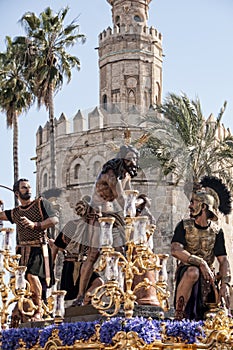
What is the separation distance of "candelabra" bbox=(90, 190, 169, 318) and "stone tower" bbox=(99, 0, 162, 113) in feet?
135

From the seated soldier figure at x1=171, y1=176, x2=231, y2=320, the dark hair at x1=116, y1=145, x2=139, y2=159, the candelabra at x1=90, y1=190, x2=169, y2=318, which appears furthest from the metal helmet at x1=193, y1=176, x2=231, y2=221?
the candelabra at x1=90, y1=190, x2=169, y2=318

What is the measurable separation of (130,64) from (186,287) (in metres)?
41.7

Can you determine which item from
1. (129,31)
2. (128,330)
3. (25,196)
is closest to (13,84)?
(129,31)

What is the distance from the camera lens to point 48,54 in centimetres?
3838

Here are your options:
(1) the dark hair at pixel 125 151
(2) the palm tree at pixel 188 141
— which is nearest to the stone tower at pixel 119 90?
(2) the palm tree at pixel 188 141

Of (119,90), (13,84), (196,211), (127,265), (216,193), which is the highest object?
(119,90)

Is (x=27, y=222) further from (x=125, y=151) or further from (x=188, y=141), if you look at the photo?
(x=188, y=141)

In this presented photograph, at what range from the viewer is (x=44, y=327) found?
10961 millimetres

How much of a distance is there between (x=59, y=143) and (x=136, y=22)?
13.8 metres

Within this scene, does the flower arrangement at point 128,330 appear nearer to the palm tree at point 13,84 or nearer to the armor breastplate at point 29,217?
the armor breastplate at point 29,217

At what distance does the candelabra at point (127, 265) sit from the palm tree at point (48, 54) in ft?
89.4

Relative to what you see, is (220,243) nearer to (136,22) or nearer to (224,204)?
(224,204)

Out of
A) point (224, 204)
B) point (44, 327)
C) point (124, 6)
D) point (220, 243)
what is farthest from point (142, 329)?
point (124, 6)

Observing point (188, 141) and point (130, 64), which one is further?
point (130, 64)
